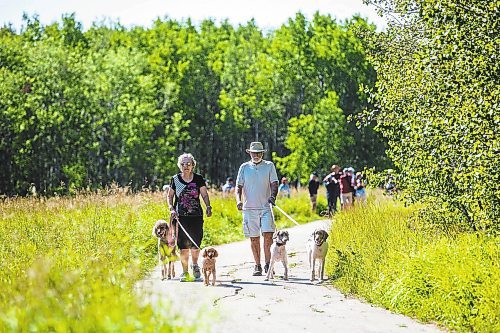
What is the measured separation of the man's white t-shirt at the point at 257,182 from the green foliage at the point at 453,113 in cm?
216

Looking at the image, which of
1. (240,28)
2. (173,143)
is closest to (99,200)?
(173,143)

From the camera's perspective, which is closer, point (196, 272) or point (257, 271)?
point (196, 272)

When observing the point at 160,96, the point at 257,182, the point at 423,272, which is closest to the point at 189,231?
the point at 257,182

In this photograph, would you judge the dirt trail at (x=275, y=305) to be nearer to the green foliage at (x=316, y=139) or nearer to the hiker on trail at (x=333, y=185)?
the hiker on trail at (x=333, y=185)

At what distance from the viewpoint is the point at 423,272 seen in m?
9.94

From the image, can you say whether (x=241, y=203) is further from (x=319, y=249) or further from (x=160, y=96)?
(x=160, y=96)

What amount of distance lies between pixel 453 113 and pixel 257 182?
12.0ft

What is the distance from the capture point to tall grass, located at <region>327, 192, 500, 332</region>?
876 cm

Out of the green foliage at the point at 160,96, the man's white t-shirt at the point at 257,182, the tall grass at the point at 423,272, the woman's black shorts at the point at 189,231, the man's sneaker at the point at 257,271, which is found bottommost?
the man's sneaker at the point at 257,271

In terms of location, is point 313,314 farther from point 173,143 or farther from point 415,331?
point 173,143

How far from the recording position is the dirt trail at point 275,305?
846cm

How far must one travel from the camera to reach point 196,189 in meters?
12.6

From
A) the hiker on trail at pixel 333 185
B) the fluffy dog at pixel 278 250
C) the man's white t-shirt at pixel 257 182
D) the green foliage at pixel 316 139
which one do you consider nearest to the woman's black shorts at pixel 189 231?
the man's white t-shirt at pixel 257 182

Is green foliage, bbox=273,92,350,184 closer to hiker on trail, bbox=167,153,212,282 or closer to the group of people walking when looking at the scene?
the group of people walking
